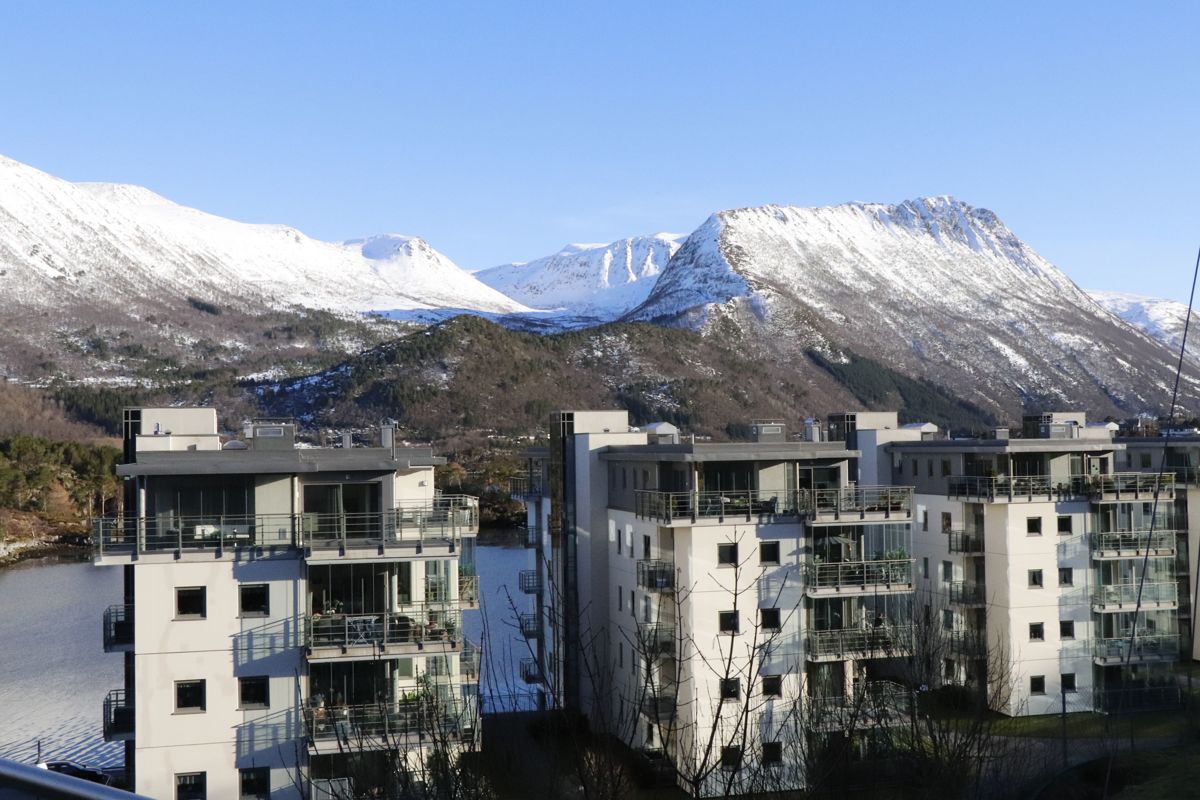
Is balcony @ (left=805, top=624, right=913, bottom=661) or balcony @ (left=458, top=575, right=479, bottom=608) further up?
balcony @ (left=458, top=575, right=479, bottom=608)

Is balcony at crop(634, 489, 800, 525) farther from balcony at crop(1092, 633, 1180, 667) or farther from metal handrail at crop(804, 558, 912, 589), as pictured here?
balcony at crop(1092, 633, 1180, 667)

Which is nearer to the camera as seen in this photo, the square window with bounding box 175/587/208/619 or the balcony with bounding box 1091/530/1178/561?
the square window with bounding box 175/587/208/619

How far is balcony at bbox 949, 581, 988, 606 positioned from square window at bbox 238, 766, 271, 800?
19.6m

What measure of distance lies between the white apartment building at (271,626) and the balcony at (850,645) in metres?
8.79

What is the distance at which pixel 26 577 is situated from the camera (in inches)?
2965

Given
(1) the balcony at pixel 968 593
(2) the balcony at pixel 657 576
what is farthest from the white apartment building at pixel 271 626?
(1) the balcony at pixel 968 593

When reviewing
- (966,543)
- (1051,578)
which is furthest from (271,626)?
(1051,578)

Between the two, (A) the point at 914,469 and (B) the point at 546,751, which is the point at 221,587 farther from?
(A) the point at 914,469

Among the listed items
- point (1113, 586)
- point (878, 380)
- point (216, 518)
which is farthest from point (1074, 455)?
point (878, 380)

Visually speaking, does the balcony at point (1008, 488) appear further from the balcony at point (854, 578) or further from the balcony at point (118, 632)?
the balcony at point (118, 632)

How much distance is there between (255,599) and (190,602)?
108 centimetres

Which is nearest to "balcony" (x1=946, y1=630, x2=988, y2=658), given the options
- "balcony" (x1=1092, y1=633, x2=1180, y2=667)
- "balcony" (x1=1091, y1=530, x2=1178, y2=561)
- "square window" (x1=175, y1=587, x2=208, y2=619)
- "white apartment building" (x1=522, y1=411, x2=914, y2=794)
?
"balcony" (x1=1092, y1=633, x2=1180, y2=667)

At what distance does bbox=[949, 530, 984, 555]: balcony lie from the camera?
105ft

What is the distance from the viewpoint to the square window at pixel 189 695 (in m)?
19.7
